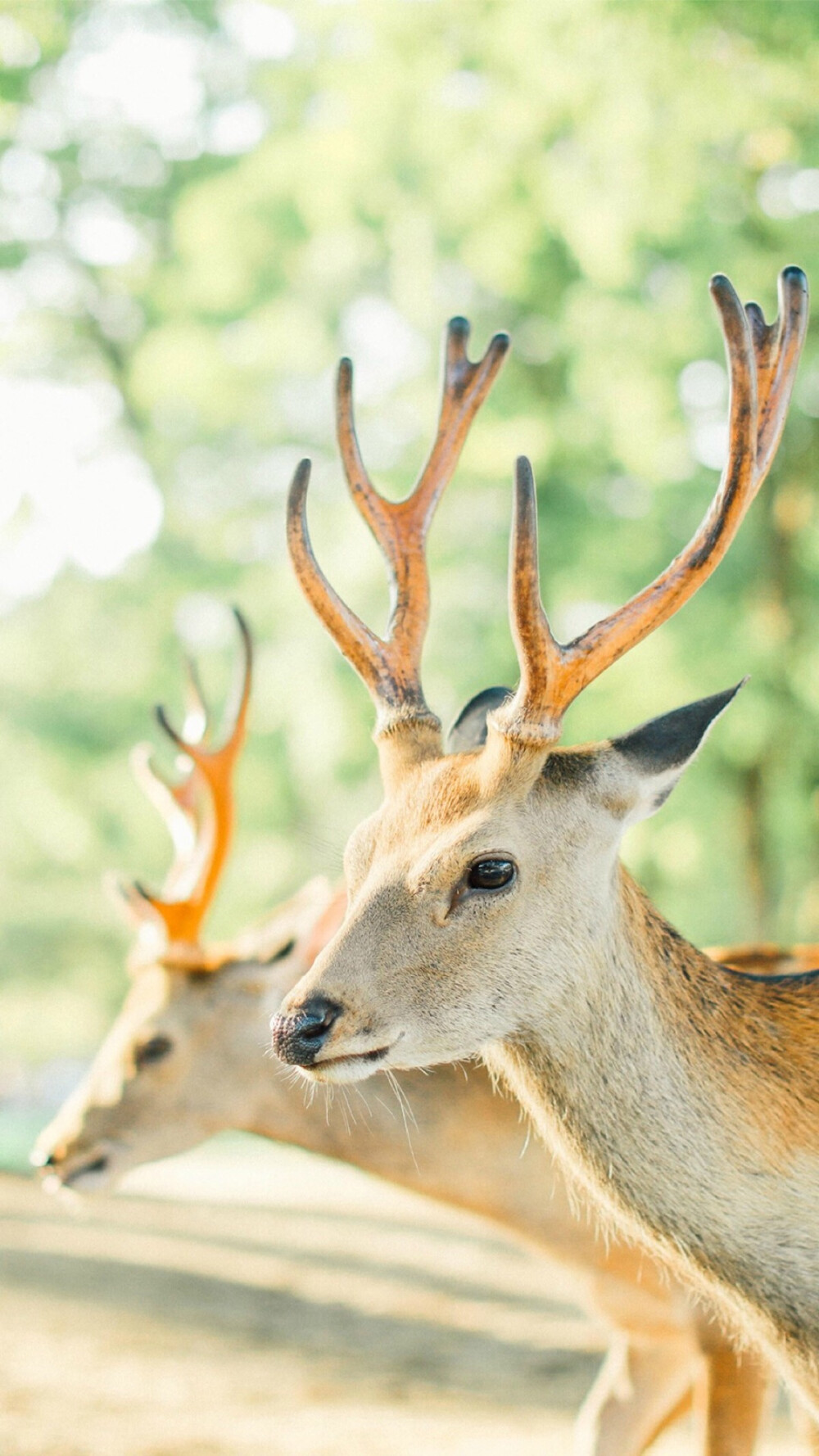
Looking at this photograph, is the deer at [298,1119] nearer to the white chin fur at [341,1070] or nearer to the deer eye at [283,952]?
the deer eye at [283,952]

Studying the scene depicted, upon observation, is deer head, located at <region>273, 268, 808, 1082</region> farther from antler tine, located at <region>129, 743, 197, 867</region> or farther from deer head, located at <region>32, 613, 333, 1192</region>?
antler tine, located at <region>129, 743, 197, 867</region>

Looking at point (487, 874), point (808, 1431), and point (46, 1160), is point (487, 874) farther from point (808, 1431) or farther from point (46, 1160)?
point (46, 1160)

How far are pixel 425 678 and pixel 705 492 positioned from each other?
86.1 inches

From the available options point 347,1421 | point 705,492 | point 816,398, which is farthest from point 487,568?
point 347,1421

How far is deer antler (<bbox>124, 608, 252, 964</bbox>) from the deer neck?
96.7 inches

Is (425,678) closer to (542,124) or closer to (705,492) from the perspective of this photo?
(705,492)

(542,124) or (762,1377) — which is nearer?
(762,1377)

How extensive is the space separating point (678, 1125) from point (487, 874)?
53 cm

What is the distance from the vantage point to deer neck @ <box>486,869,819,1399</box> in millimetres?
2354

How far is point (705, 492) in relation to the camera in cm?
907

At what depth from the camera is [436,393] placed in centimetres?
971

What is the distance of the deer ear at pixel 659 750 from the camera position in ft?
7.80

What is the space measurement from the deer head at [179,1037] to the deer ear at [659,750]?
7.32 feet

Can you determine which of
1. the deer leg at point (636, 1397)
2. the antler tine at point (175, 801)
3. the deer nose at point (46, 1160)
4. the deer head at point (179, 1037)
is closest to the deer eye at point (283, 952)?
the deer head at point (179, 1037)
